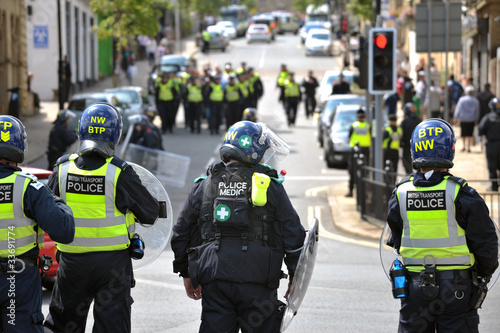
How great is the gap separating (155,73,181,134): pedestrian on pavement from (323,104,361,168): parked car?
23.4 ft

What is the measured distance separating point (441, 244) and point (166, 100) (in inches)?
975

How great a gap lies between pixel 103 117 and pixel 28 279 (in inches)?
46.2

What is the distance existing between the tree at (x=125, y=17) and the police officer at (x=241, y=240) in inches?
1256

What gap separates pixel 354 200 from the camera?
60.4 ft

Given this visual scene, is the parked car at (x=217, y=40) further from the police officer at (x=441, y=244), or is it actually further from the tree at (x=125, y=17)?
the police officer at (x=441, y=244)

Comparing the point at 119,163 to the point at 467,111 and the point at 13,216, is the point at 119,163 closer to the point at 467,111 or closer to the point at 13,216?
the point at 13,216

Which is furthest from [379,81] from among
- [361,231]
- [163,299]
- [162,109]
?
[162,109]

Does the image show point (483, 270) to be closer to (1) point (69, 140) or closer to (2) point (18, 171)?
(2) point (18, 171)

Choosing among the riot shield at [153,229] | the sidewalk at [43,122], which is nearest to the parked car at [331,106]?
the sidewalk at [43,122]

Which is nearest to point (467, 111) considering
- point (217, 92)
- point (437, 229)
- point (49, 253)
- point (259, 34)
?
point (217, 92)

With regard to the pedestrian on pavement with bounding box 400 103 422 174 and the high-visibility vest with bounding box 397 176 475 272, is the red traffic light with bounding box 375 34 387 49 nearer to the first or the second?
the pedestrian on pavement with bounding box 400 103 422 174

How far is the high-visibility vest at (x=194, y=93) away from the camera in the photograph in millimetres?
30688

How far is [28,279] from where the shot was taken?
19.4 feet

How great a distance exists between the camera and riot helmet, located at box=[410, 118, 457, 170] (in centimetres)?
614
